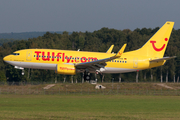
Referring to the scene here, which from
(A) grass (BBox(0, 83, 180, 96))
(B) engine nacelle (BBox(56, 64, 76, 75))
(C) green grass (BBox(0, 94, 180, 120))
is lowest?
(A) grass (BBox(0, 83, 180, 96))

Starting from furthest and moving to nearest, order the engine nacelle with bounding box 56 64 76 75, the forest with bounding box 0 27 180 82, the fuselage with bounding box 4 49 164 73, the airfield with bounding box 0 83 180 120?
the forest with bounding box 0 27 180 82
the fuselage with bounding box 4 49 164 73
the engine nacelle with bounding box 56 64 76 75
the airfield with bounding box 0 83 180 120

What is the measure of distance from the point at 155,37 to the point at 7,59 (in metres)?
24.4

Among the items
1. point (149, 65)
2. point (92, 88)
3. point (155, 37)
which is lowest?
point (92, 88)

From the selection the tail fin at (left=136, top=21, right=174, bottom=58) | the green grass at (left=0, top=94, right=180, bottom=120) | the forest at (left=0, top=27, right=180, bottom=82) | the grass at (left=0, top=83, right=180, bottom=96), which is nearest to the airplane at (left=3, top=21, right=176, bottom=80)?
the tail fin at (left=136, top=21, right=174, bottom=58)

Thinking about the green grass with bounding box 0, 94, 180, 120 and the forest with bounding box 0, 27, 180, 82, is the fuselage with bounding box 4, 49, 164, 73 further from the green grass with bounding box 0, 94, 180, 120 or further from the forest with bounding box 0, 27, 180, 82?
the forest with bounding box 0, 27, 180, 82

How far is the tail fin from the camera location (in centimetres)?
5355

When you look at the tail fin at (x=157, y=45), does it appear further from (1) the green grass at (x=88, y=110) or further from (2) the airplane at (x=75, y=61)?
(1) the green grass at (x=88, y=110)

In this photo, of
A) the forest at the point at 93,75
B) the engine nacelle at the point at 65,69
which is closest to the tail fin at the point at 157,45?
the engine nacelle at the point at 65,69

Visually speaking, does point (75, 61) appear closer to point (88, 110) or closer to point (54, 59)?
point (54, 59)

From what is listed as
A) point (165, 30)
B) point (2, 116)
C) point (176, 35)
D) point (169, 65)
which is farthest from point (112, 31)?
point (2, 116)

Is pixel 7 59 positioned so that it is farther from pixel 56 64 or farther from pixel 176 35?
pixel 176 35

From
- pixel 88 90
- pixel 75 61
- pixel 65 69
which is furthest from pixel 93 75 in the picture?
pixel 65 69

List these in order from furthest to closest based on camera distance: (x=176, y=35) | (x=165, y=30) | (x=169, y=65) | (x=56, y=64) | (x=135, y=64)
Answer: (x=176, y=35) < (x=169, y=65) < (x=165, y=30) < (x=135, y=64) < (x=56, y=64)

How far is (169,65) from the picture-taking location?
10838 cm
